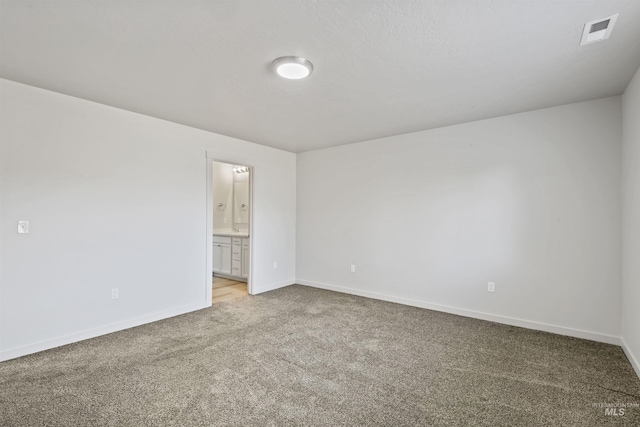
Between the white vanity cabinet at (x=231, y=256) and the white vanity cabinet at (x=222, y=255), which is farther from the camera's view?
the white vanity cabinet at (x=222, y=255)

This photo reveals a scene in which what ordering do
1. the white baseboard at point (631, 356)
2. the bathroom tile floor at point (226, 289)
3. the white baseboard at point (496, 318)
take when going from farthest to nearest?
1. the bathroom tile floor at point (226, 289)
2. the white baseboard at point (496, 318)
3. the white baseboard at point (631, 356)

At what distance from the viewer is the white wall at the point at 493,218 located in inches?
127

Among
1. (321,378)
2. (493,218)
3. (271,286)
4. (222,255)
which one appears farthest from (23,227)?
(493,218)

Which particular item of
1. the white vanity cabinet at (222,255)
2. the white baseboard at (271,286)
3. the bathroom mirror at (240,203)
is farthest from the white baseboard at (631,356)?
the bathroom mirror at (240,203)

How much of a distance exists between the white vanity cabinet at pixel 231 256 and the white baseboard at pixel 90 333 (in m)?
1.66

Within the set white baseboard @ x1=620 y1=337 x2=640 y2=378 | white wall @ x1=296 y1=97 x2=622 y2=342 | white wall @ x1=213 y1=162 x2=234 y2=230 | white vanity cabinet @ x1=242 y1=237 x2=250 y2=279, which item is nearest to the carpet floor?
white baseboard @ x1=620 y1=337 x2=640 y2=378

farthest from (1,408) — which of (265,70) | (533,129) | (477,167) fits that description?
(533,129)

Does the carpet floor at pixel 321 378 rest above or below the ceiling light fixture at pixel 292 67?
below

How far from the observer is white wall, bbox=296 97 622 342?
3.21m

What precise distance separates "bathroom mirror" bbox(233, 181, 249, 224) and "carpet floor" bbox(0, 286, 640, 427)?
3429 mm

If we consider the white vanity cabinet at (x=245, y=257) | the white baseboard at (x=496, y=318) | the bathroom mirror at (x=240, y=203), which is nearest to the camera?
the white baseboard at (x=496, y=318)

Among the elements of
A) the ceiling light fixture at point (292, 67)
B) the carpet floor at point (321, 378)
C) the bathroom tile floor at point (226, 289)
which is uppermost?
the ceiling light fixture at point (292, 67)

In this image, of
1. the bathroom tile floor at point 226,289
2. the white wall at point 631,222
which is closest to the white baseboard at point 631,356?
the white wall at point 631,222

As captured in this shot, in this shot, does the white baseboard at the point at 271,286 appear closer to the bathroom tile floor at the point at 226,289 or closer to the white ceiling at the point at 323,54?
the bathroom tile floor at the point at 226,289
